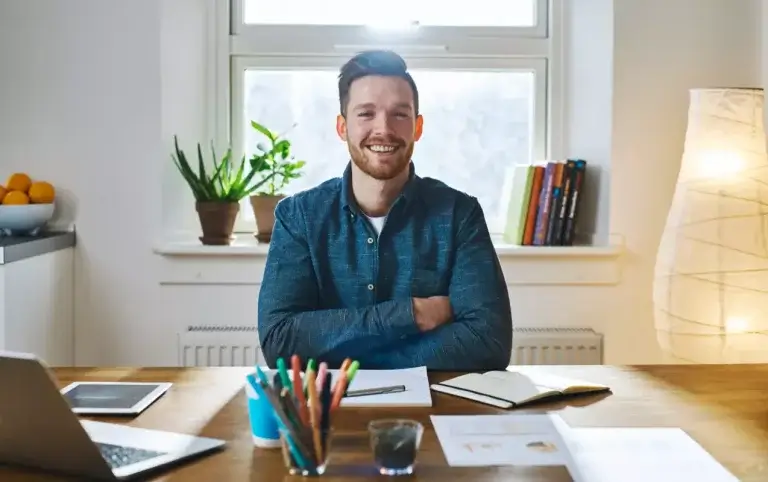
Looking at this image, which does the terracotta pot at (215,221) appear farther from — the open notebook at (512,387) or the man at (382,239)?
the open notebook at (512,387)

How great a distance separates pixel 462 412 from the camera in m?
1.38

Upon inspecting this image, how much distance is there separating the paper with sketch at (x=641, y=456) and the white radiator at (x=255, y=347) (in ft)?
4.83

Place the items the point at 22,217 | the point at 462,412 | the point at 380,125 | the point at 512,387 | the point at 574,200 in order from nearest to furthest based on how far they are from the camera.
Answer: the point at 462,412, the point at 512,387, the point at 380,125, the point at 22,217, the point at 574,200

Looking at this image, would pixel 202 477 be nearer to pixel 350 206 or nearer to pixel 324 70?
pixel 350 206

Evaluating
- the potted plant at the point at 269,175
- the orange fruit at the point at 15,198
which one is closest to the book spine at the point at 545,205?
the potted plant at the point at 269,175

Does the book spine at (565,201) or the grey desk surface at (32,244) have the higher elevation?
the book spine at (565,201)

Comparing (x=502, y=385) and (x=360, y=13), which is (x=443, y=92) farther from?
(x=502, y=385)

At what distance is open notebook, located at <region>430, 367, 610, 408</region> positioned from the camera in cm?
144

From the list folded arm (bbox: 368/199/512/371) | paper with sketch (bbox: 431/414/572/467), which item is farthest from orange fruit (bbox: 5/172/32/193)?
paper with sketch (bbox: 431/414/572/467)

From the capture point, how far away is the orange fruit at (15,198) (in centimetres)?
261

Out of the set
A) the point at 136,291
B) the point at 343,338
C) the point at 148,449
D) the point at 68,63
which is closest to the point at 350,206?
the point at 343,338

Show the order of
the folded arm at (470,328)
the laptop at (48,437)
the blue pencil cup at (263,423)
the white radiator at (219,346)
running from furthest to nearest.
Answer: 1. the white radiator at (219,346)
2. the folded arm at (470,328)
3. the blue pencil cup at (263,423)
4. the laptop at (48,437)

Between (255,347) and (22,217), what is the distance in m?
0.77

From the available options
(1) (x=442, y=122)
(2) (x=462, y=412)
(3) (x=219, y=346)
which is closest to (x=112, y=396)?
(2) (x=462, y=412)
